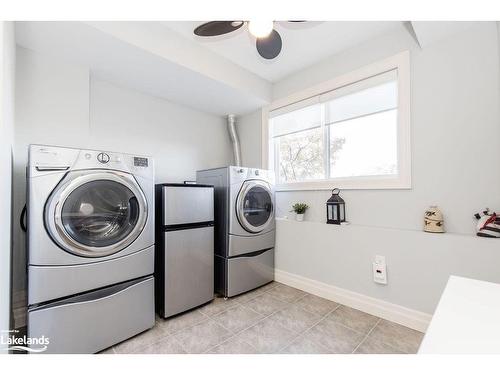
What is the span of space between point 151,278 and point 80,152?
1.01 meters

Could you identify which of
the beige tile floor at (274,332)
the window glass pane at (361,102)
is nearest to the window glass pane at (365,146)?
the window glass pane at (361,102)

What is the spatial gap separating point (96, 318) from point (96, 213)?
67 centimetres

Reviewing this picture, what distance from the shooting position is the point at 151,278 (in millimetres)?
1720

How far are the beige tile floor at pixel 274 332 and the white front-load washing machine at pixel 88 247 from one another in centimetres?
22

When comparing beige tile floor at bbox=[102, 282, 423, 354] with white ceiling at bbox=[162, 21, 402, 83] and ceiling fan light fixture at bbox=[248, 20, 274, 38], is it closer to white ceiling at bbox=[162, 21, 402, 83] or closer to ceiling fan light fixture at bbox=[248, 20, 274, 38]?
ceiling fan light fixture at bbox=[248, 20, 274, 38]

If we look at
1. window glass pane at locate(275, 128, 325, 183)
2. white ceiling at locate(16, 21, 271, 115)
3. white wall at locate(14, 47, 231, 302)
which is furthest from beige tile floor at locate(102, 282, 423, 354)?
white ceiling at locate(16, 21, 271, 115)

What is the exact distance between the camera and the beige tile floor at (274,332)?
1.51 meters

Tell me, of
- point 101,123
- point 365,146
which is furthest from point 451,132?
point 101,123

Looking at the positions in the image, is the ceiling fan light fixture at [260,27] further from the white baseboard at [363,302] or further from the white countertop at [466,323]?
the white baseboard at [363,302]

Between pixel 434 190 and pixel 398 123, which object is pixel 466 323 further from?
pixel 398 123

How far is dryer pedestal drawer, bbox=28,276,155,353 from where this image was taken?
1.30 meters

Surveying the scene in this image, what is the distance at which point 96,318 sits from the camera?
4.74 feet
